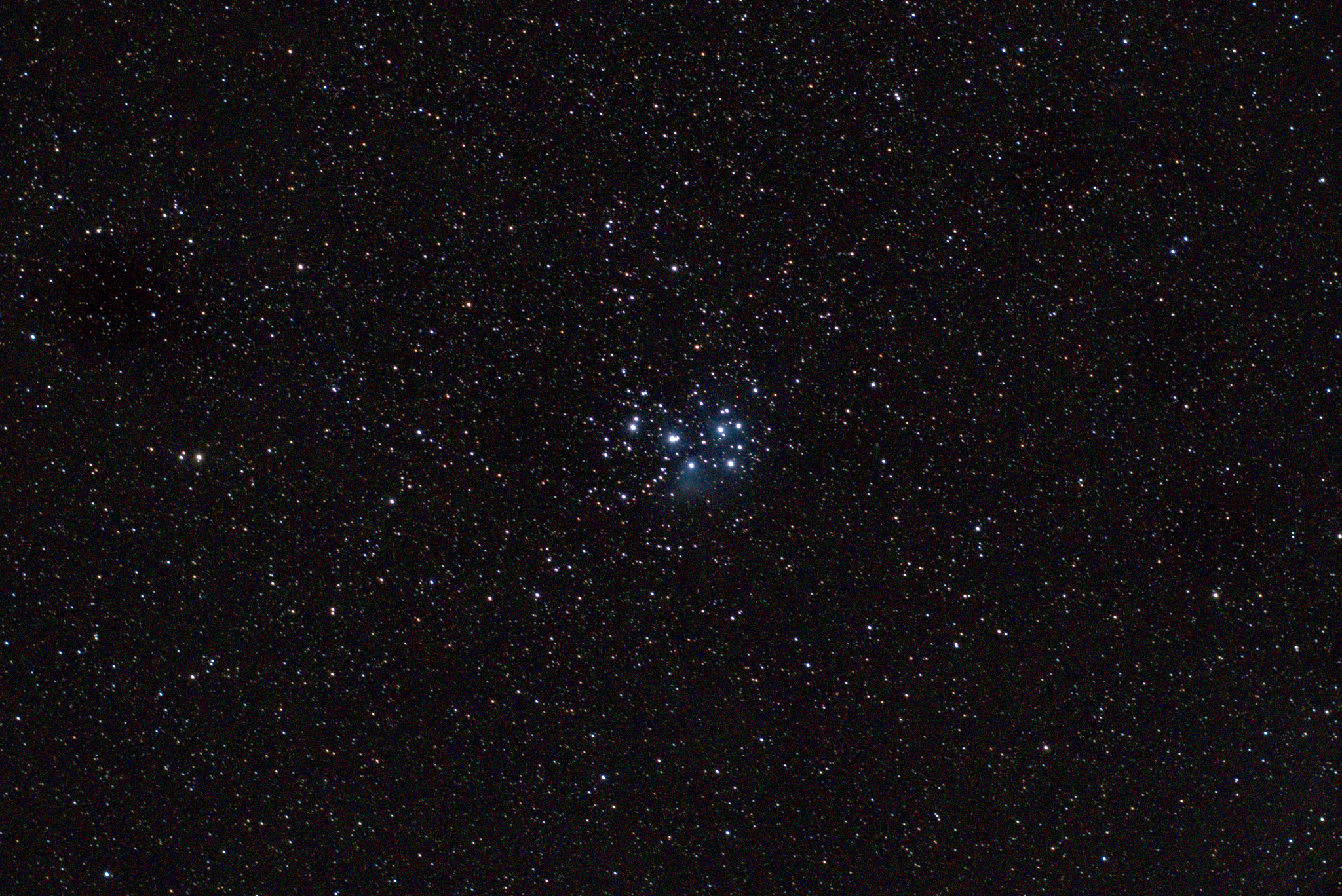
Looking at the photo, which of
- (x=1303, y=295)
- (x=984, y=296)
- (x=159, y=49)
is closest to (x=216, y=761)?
(x=159, y=49)

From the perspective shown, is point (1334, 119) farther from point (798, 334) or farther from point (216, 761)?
point (216, 761)

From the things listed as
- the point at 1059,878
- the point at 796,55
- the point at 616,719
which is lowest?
the point at 1059,878

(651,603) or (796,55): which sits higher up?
(796,55)

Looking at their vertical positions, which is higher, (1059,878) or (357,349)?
(357,349)

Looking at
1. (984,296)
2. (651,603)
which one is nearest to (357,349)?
(651,603)

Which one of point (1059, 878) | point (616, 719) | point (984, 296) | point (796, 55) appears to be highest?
point (796, 55)

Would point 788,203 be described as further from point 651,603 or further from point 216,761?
point 216,761
